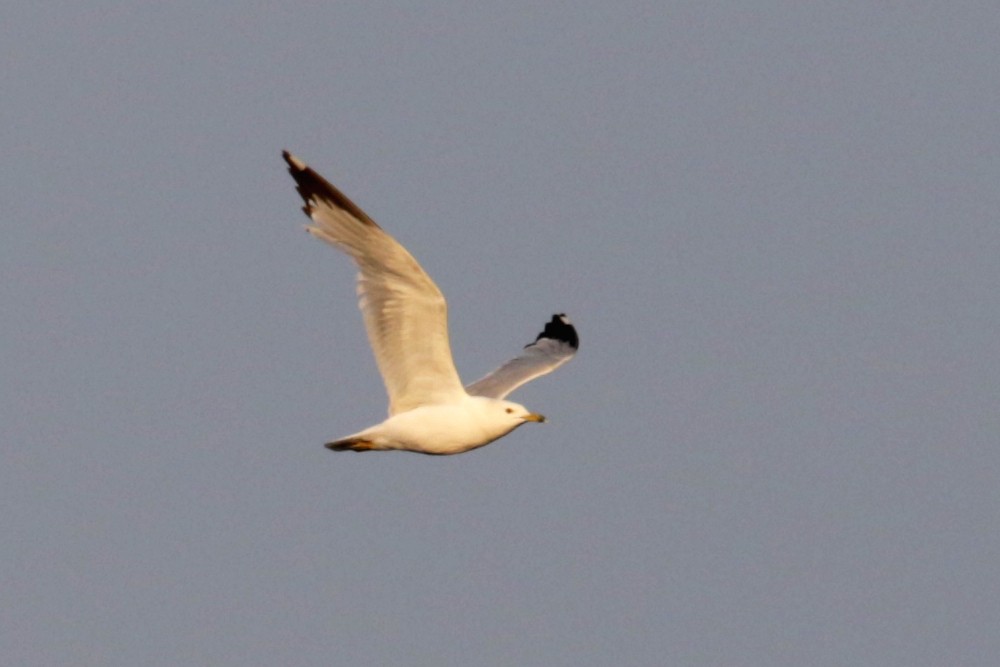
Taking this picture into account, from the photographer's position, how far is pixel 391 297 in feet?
60.8

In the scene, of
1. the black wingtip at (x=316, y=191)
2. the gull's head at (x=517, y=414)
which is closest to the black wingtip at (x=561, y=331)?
the gull's head at (x=517, y=414)

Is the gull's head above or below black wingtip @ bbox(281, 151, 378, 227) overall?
below

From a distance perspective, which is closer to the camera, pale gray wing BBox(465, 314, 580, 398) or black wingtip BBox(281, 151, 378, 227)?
black wingtip BBox(281, 151, 378, 227)

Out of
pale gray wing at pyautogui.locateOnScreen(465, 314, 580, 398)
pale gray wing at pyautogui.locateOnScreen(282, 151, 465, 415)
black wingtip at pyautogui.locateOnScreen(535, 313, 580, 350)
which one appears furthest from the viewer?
black wingtip at pyautogui.locateOnScreen(535, 313, 580, 350)

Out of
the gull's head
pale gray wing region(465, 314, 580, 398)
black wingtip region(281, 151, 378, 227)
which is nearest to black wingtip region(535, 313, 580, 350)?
pale gray wing region(465, 314, 580, 398)

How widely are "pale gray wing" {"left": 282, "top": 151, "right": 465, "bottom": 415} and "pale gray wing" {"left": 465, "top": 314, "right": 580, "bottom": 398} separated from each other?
7.62 feet

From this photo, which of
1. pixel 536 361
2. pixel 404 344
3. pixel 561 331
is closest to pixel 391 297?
pixel 404 344

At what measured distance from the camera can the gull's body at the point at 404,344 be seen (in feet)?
60.3

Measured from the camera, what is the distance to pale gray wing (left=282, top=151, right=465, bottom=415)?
18344mm

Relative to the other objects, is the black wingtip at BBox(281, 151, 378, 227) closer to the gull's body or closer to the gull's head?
the gull's body

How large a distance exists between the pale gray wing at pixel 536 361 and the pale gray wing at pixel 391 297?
232 cm

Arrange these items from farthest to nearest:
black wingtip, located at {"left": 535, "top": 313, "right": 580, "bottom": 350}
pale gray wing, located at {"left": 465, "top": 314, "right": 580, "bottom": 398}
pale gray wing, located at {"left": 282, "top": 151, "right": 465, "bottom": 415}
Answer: black wingtip, located at {"left": 535, "top": 313, "right": 580, "bottom": 350} → pale gray wing, located at {"left": 465, "top": 314, "right": 580, "bottom": 398} → pale gray wing, located at {"left": 282, "top": 151, "right": 465, "bottom": 415}

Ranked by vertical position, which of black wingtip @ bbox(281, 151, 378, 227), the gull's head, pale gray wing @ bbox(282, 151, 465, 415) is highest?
black wingtip @ bbox(281, 151, 378, 227)

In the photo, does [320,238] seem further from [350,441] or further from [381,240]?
[350,441]
